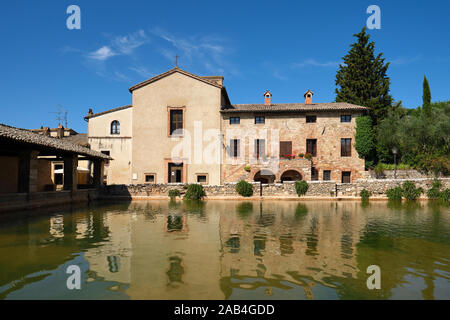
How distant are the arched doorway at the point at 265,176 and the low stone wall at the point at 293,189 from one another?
3.12 metres

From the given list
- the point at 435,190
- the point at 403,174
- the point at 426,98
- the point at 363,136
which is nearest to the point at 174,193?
the point at 363,136

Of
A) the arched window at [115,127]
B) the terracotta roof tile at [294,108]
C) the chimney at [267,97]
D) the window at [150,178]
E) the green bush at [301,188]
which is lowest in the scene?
the green bush at [301,188]

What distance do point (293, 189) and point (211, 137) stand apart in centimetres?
958

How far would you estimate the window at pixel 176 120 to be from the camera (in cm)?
2653

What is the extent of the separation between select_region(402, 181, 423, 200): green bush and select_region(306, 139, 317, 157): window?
8079 mm

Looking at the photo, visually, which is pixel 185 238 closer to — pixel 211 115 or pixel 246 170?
pixel 246 170

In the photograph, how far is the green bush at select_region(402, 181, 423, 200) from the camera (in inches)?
816

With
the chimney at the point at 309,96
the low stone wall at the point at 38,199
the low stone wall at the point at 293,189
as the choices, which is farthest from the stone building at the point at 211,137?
the low stone wall at the point at 38,199

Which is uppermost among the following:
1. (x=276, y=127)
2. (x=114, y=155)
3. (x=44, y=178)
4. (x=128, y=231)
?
(x=276, y=127)

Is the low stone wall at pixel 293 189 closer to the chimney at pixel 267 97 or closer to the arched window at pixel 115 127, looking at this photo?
the arched window at pixel 115 127

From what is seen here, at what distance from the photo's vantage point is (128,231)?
919 cm
